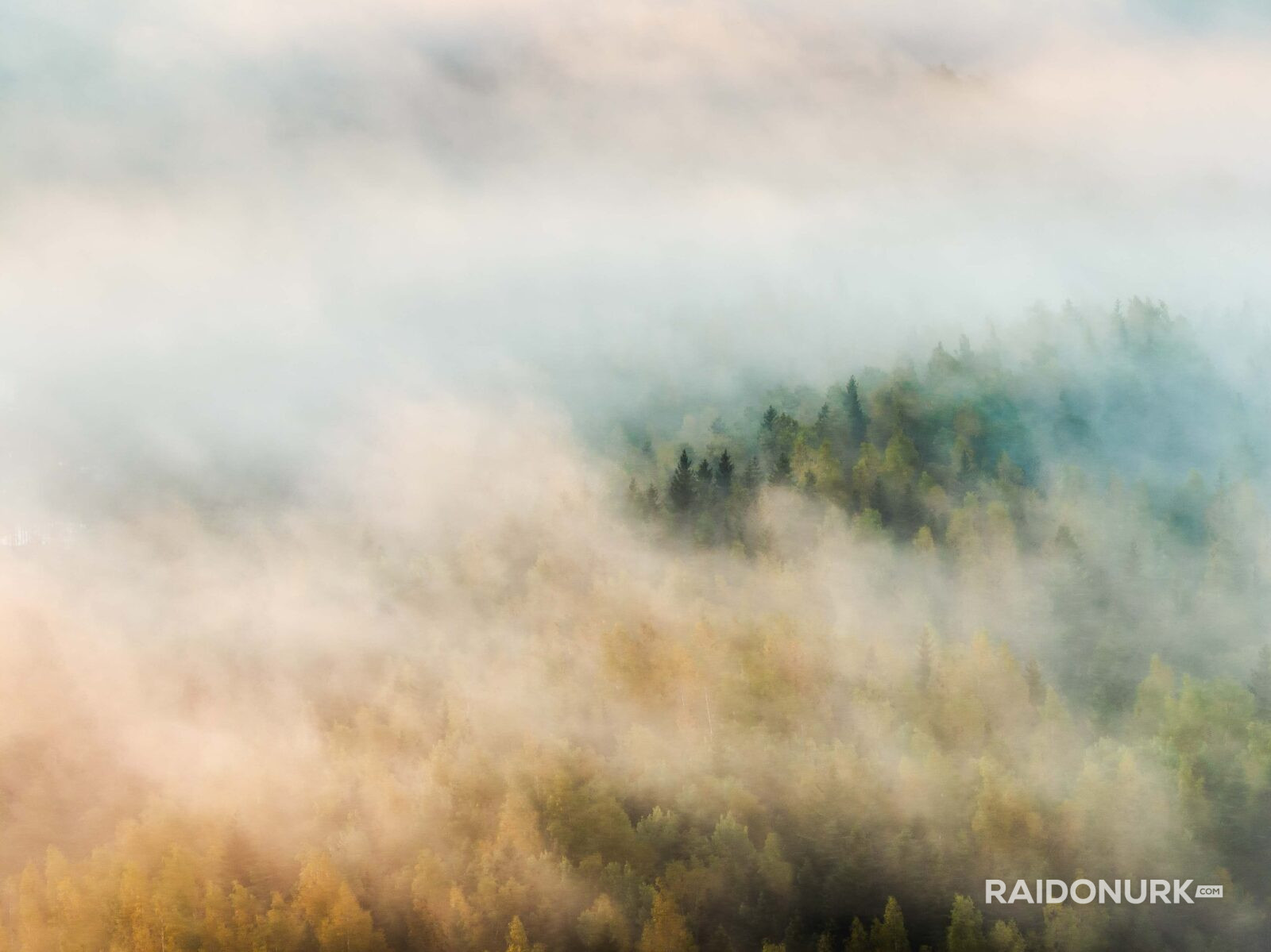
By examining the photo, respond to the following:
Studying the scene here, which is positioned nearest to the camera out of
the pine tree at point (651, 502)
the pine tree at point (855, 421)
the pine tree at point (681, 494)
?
the pine tree at point (681, 494)

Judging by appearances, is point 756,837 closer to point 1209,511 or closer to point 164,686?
point 1209,511

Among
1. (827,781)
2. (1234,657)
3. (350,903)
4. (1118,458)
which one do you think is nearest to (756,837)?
(827,781)

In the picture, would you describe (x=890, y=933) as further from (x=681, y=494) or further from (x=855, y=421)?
(x=855, y=421)

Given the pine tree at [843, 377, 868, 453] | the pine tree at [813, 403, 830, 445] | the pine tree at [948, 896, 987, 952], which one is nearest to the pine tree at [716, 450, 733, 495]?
the pine tree at [813, 403, 830, 445]

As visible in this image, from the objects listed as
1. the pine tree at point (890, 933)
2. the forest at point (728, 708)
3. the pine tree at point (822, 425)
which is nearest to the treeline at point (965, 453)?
the pine tree at point (822, 425)

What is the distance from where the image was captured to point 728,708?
394 ft

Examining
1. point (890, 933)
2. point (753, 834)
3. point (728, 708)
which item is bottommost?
point (890, 933)

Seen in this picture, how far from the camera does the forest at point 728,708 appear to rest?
311 feet

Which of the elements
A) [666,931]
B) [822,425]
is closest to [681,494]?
[822,425]

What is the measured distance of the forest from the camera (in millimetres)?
94875

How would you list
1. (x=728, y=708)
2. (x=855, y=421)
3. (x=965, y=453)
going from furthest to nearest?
(x=855, y=421) → (x=965, y=453) → (x=728, y=708)

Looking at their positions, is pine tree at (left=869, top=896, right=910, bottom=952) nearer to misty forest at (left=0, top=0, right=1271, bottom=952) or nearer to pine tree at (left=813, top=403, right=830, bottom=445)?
misty forest at (left=0, top=0, right=1271, bottom=952)

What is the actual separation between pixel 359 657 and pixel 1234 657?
335ft

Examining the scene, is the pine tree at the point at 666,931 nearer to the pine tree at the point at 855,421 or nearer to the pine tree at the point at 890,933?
the pine tree at the point at 890,933
